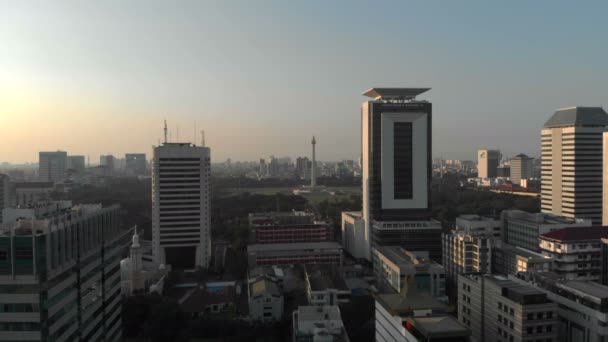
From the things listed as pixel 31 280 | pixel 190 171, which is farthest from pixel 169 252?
pixel 31 280

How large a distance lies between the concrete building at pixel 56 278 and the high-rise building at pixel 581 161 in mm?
22887

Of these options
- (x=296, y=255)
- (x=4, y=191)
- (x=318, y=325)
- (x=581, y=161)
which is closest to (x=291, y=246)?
(x=296, y=255)

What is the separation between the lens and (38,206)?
9.95 m

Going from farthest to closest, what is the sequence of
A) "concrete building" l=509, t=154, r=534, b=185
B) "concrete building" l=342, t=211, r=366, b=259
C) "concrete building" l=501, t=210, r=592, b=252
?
"concrete building" l=509, t=154, r=534, b=185 → "concrete building" l=342, t=211, r=366, b=259 → "concrete building" l=501, t=210, r=592, b=252

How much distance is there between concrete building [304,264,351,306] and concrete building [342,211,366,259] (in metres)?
6.87

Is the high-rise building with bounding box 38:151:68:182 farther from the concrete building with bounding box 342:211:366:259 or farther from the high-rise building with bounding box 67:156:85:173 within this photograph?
the concrete building with bounding box 342:211:366:259

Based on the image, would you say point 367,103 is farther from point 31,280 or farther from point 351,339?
point 31,280

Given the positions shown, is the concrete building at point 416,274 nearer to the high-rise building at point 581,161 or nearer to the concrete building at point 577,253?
the concrete building at point 577,253

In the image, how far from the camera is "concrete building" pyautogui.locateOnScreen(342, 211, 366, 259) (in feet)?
80.9

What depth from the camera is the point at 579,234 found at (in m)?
16.9

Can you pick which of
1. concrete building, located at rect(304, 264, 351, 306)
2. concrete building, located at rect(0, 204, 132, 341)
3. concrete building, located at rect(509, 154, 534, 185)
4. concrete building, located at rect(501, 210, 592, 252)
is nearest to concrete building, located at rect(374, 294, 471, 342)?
concrete building, located at rect(304, 264, 351, 306)

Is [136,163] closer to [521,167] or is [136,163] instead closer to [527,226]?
[521,167]

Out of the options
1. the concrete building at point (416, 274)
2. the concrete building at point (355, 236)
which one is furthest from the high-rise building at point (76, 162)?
the concrete building at point (416, 274)

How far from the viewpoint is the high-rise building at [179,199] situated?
870 inches
